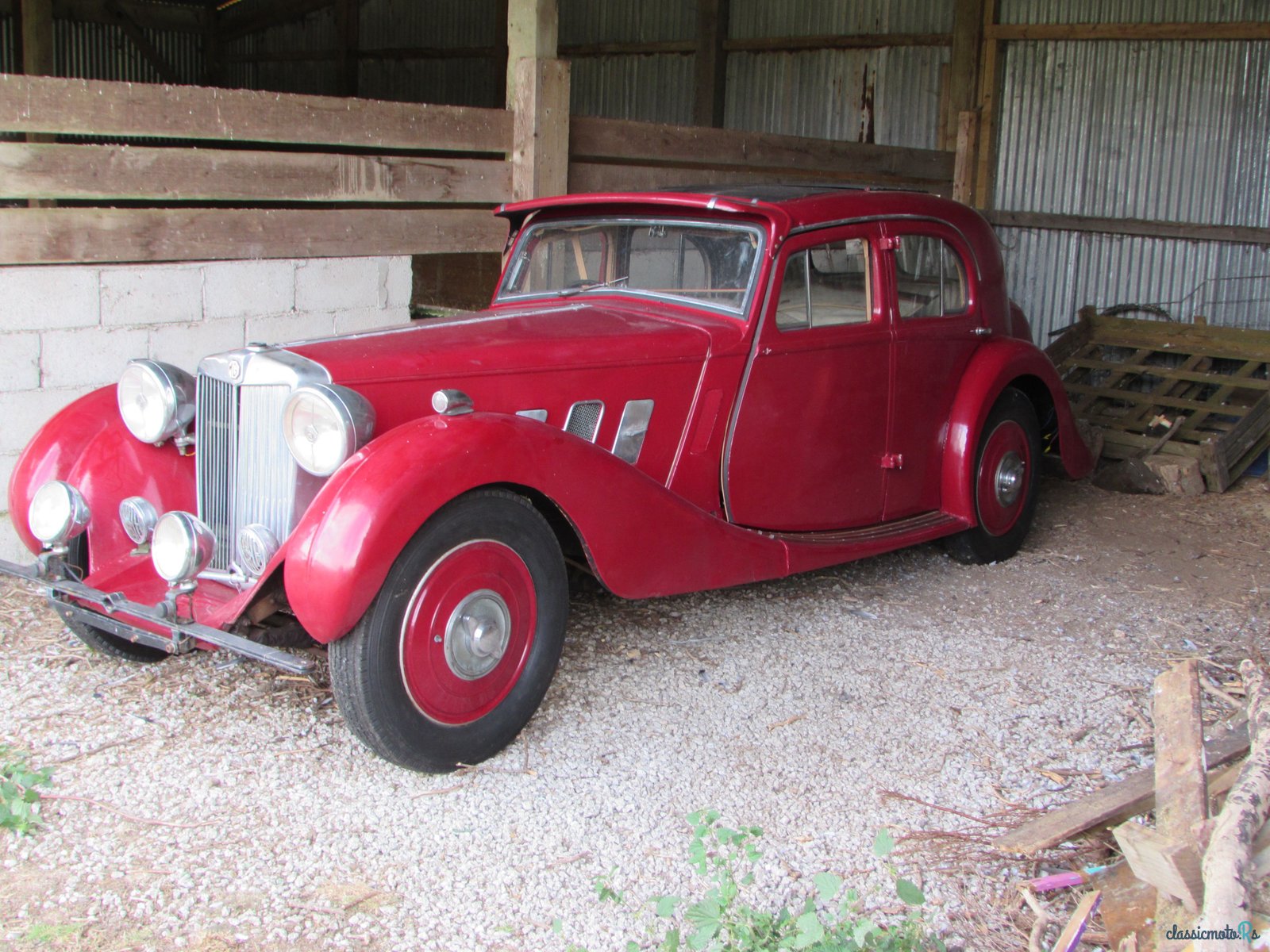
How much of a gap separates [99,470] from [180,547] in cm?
70

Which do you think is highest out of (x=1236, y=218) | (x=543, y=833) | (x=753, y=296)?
(x=1236, y=218)

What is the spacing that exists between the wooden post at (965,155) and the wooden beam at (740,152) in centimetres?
15

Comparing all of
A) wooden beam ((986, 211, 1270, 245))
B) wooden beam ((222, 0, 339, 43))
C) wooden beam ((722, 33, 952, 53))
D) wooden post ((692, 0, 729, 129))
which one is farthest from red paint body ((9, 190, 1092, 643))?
wooden beam ((222, 0, 339, 43))

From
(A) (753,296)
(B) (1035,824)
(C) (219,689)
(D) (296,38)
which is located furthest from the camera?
(D) (296,38)

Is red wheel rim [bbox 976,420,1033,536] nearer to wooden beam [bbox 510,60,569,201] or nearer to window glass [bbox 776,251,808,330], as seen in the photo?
window glass [bbox 776,251,808,330]

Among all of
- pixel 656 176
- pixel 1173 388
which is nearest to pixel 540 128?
pixel 656 176

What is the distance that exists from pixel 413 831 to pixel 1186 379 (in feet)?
19.1

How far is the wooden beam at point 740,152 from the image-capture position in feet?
19.7

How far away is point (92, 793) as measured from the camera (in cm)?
305

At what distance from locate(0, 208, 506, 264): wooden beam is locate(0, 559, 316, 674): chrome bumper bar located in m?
1.51

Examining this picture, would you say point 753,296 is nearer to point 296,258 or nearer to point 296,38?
point 296,258

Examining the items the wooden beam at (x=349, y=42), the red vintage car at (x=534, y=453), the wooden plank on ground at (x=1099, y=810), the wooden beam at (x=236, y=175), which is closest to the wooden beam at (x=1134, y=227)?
the red vintage car at (x=534, y=453)

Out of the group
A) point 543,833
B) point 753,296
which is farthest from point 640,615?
point 543,833

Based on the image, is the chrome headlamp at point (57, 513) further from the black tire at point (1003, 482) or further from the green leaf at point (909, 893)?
the black tire at point (1003, 482)
